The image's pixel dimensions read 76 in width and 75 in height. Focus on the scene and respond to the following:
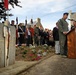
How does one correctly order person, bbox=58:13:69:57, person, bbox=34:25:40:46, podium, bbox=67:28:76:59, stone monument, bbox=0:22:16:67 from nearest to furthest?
stone monument, bbox=0:22:16:67 < podium, bbox=67:28:76:59 < person, bbox=58:13:69:57 < person, bbox=34:25:40:46

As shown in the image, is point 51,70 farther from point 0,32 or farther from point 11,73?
point 0,32

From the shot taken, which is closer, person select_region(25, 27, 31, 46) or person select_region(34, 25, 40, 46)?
person select_region(25, 27, 31, 46)

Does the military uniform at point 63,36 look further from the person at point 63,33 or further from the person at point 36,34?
the person at point 36,34

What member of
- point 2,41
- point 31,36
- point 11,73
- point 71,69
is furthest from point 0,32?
point 31,36

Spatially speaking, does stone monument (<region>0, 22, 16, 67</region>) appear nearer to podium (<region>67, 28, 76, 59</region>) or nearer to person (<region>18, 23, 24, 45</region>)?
podium (<region>67, 28, 76, 59</region>)

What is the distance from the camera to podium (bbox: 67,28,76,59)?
13297mm

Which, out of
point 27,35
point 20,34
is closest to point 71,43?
point 20,34

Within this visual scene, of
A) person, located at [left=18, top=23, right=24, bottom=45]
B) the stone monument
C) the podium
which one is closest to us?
the stone monument

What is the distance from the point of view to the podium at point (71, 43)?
523 inches

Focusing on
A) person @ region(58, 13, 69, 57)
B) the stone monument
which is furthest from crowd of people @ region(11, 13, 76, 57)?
the stone monument

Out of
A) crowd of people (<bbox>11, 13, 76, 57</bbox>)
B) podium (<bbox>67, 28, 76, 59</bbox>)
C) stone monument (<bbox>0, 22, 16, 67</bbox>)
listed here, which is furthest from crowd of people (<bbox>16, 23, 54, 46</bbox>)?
stone monument (<bbox>0, 22, 16, 67</bbox>)

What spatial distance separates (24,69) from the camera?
31.8ft

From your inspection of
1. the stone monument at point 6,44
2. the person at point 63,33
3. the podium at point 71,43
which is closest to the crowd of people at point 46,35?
the person at point 63,33

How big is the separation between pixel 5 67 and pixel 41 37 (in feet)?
40.1
